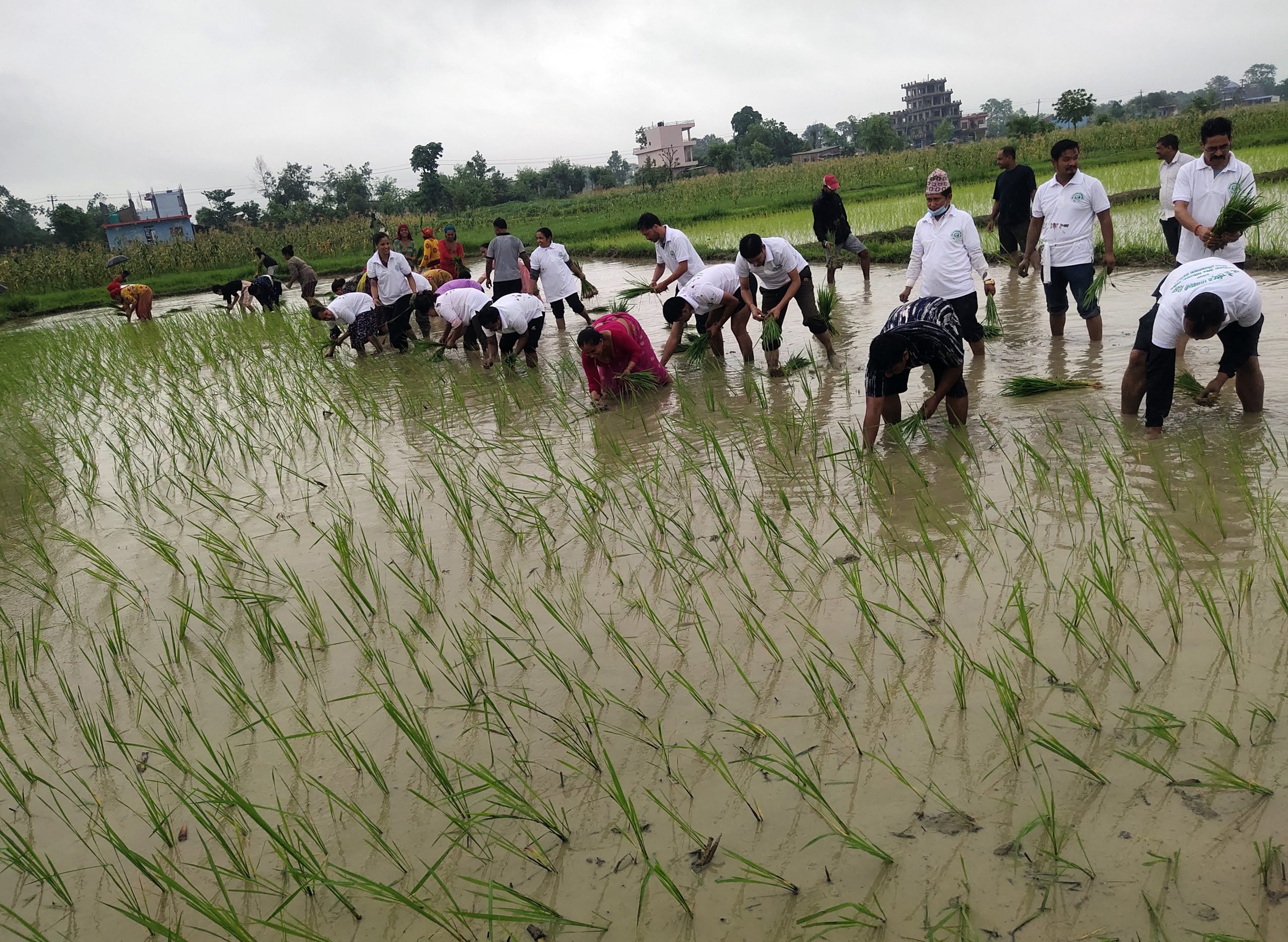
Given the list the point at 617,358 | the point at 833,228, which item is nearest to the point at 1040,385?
the point at 617,358

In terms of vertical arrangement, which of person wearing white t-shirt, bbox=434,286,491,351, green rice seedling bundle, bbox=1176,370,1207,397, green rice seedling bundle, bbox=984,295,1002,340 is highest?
person wearing white t-shirt, bbox=434,286,491,351

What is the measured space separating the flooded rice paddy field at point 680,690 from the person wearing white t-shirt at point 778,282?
1307mm

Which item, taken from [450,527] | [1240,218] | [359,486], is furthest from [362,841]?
[1240,218]

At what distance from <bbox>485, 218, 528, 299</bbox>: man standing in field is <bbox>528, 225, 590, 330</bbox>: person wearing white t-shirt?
0.25 metres

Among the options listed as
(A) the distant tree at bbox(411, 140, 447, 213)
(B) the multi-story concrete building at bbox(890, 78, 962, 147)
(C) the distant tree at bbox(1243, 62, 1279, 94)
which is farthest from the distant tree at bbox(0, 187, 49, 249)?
(C) the distant tree at bbox(1243, 62, 1279, 94)

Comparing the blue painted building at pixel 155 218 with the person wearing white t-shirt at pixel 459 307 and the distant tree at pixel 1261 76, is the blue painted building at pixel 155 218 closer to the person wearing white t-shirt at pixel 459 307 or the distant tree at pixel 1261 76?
the person wearing white t-shirt at pixel 459 307

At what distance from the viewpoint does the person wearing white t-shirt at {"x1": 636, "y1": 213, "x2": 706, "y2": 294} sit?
741 centimetres

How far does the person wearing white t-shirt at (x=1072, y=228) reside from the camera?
5746 mm

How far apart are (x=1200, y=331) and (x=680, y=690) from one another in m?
2.73

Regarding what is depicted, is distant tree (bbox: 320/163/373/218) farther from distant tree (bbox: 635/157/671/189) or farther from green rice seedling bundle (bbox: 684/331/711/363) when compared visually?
green rice seedling bundle (bbox: 684/331/711/363)

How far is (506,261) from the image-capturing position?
383 inches

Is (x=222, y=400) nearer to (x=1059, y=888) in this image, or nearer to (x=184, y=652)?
(x=184, y=652)

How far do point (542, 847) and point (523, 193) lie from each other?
5553 centimetres

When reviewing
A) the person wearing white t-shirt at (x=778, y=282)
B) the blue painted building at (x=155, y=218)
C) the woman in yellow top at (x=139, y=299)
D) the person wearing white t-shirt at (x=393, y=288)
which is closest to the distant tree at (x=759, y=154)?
the blue painted building at (x=155, y=218)
